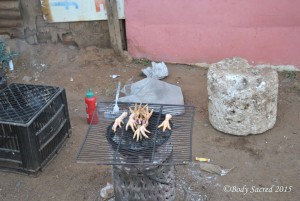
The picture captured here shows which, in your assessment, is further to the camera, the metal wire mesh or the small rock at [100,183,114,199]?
the metal wire mesh

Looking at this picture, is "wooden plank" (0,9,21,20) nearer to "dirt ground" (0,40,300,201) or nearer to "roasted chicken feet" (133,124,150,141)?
"dirt ground" (0,40,300,201)

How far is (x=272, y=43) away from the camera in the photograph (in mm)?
6367

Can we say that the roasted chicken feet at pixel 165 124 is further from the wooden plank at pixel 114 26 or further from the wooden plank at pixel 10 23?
the wooden plank at pixel 10 23

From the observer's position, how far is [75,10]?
6.97 m

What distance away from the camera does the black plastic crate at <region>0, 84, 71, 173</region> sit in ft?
14.5

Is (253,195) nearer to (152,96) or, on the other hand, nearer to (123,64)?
(152,96)

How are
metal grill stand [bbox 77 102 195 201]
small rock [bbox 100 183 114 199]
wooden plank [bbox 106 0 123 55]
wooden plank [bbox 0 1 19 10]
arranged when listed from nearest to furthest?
metal grill stand [bbox 77 102 195 201], small rock [bbox 100 183 114 199], wooden plank [bbox 106 0 123 55], wooden plank [bbox 0 1 19 10]

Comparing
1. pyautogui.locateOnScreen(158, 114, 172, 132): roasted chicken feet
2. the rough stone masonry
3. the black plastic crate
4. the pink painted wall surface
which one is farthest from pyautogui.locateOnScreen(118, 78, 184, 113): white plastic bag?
pyautogui.locateOnScreen(158, 114, 172, 132): roasted chicken feet

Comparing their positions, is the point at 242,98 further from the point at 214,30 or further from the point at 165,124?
the point at 214,30

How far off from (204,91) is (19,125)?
9.58 feet

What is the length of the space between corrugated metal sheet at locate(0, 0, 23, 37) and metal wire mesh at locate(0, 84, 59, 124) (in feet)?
7.74

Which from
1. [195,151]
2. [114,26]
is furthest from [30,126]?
[114,26]

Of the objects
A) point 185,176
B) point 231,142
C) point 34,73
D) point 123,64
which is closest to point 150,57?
point 123,64

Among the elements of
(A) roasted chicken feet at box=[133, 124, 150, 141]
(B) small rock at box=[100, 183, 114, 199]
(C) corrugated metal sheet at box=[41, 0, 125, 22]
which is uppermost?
(C) corrugated metal sheet at box=[41, 0, 125, 22]
